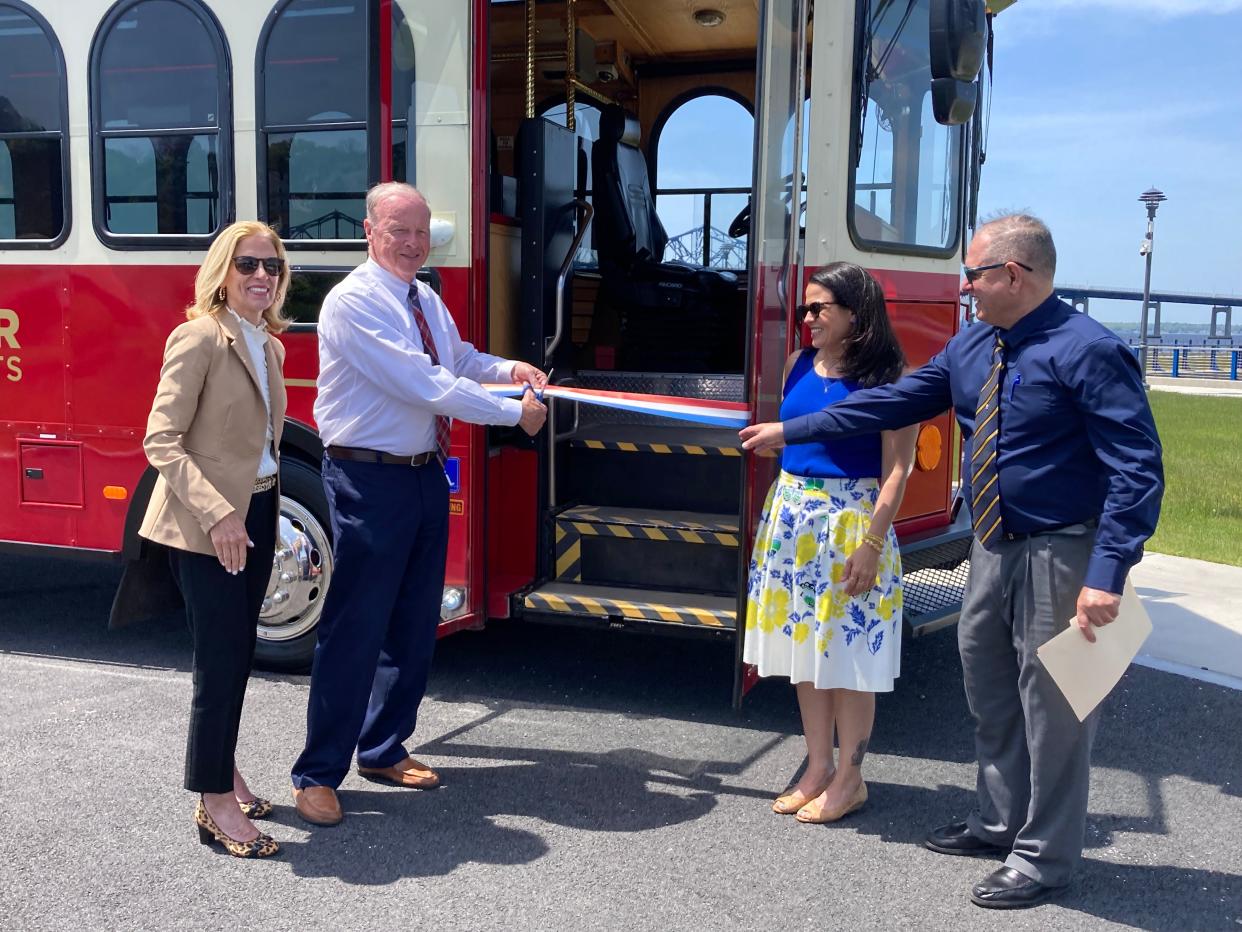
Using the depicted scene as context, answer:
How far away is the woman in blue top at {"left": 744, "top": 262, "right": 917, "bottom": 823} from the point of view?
346cm

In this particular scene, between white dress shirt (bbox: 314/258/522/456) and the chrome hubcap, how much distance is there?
1.28 m

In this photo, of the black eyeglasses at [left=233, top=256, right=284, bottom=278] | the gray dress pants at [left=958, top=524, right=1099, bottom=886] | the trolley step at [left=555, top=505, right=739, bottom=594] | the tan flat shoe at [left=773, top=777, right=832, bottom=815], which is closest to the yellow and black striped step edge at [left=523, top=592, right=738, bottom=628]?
the trolley step at [left=555, top=505, right=739, bottom=594]

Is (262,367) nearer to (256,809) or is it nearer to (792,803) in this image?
(256,809)

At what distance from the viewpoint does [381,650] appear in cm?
386

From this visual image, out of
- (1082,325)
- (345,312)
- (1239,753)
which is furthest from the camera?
(1239,753)

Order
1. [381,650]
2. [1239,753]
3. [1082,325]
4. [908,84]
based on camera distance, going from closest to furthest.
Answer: [1082,325], [381,650], [1239,753], [908,84]

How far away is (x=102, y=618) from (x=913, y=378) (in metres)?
4.51

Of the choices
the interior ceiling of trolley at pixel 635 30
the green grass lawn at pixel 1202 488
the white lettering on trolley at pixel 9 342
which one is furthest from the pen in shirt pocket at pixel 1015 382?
the green grass lawn at pixel 1202 488

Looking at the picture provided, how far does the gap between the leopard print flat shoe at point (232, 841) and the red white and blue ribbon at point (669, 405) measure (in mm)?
1524

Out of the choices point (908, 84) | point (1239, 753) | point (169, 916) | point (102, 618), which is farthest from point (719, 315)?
point (169, 916)

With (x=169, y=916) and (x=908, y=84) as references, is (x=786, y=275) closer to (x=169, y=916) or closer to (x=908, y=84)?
(x=908, y=84)

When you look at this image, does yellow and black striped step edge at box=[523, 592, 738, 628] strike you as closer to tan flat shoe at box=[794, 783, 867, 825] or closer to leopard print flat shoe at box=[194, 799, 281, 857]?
tan flat shoe at box=[794, 783, 867, 825]

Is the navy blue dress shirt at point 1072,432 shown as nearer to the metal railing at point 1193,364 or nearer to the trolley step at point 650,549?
the trolley step at point 650,549

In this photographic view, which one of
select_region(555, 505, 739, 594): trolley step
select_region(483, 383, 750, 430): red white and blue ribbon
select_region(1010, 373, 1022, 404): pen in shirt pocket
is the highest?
select_region(1010, 373, 1022, 404): pen in shirt pocket
